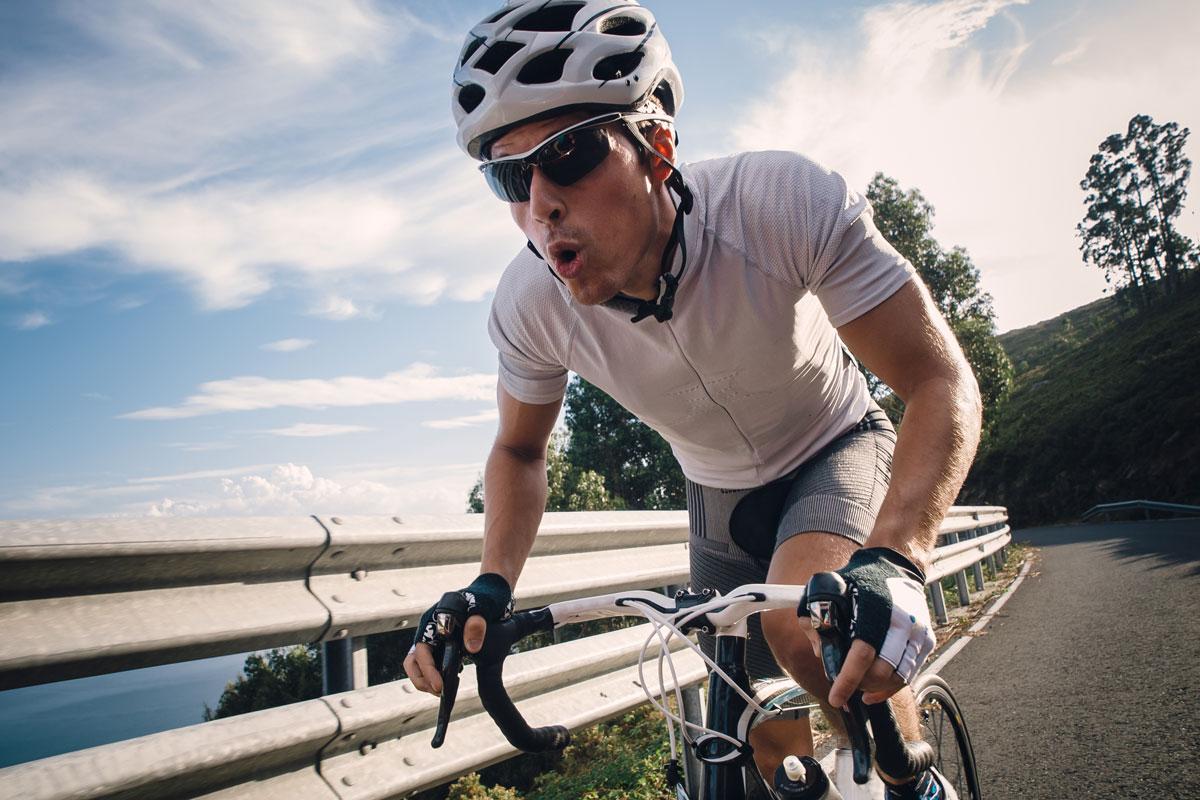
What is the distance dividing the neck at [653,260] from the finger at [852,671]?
1.39m

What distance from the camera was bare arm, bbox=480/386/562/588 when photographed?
7.59ft

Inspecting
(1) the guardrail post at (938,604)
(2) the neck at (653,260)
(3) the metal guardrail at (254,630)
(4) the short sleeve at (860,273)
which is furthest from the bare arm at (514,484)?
(1) the guardrail post at (938,604)

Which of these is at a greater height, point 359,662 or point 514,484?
point 514,484

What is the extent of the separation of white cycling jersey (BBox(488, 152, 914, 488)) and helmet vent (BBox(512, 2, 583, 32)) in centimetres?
64

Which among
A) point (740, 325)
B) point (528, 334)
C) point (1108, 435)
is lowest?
point (740, 325)

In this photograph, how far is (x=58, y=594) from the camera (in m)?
1.66

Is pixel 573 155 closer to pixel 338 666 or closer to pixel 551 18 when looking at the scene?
pixel 551 18

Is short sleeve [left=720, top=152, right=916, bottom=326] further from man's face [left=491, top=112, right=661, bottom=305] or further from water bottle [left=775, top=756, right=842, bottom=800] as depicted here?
water bottle [left=775, top=756, right=842, bottom=800]

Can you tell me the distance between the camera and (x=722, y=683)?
1.54 meters

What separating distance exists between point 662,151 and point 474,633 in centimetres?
161

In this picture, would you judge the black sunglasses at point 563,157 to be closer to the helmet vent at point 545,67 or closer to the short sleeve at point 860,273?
the helmet vent at point 545,67

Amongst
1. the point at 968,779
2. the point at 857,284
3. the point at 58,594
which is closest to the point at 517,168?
the point at 857,284

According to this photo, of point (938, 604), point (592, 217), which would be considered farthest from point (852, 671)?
point (938, 604)

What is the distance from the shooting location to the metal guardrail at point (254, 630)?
1.60m
